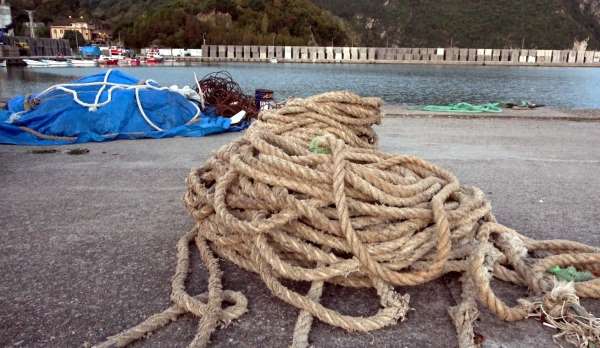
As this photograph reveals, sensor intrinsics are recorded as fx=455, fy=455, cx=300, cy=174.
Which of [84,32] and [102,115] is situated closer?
[102,115]

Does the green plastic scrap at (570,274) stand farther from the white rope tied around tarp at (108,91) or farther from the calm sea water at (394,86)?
the calm sea water at (394,86)

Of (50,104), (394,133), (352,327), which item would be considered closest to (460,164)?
(394,133)

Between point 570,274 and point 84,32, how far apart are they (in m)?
→ 139

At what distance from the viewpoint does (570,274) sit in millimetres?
2117

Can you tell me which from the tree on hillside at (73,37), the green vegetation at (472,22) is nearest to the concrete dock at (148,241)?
the tree on hillside at (73,37)

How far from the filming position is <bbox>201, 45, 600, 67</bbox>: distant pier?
112750 millimetres

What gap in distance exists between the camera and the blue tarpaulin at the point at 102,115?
607cm

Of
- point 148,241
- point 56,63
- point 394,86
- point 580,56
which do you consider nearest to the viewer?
point 148,241

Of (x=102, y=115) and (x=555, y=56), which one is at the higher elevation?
(x=555, y=56)

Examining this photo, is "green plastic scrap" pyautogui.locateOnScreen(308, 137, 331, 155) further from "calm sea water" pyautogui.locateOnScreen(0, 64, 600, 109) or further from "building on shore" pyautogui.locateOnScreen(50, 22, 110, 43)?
"building on shore" pyautogui.locateOnScreen(50, 22, 110, 43)

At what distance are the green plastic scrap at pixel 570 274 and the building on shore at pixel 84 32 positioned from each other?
135 metres

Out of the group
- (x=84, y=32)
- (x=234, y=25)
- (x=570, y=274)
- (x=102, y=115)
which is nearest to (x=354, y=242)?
(x=570, y=274)

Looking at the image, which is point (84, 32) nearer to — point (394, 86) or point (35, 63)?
point (35, 63)

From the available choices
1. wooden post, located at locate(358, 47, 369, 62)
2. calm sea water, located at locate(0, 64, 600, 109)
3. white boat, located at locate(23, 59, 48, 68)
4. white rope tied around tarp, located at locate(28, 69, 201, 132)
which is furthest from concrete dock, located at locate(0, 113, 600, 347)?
wooden post, located at locate(358, 47, 369, 62)
